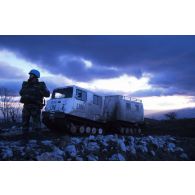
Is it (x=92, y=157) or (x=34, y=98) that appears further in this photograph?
(x=34, y=98)

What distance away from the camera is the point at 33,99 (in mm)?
7668

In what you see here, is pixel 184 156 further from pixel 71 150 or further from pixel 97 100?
pixel 97 100

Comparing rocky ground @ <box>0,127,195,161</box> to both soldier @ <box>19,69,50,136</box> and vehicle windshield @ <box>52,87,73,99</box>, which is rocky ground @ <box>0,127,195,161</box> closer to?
soldier @ <box>19,69,50,136</box>

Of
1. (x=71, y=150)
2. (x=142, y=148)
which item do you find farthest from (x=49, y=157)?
(x=142, y=148)

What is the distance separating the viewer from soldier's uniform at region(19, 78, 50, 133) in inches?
302

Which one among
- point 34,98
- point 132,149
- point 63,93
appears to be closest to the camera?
point 34,98

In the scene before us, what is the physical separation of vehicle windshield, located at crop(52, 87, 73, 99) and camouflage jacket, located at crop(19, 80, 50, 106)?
20.2ft

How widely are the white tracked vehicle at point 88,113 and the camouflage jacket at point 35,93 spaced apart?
538cm

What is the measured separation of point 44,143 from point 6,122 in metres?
10.3

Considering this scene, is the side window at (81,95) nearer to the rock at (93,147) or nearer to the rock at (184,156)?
the rock at (93,147)

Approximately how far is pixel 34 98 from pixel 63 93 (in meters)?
6.59

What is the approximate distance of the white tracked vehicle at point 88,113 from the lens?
44.1ft

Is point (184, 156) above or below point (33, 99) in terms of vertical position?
below

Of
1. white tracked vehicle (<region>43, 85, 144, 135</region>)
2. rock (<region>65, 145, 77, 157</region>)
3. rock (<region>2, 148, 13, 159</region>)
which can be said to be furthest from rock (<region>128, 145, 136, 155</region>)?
white tracked vehicle (<region>43, 85, 144, 135</region>)
